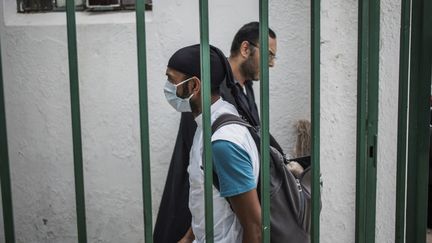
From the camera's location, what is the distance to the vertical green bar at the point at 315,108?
1.41m

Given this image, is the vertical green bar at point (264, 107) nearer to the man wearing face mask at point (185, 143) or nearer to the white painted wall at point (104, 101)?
the man wearing face mask at point (185, 143)

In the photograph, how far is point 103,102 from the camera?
117 inches

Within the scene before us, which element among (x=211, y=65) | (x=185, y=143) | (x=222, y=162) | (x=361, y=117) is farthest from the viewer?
(x=185, y=143)

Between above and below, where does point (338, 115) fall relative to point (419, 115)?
below

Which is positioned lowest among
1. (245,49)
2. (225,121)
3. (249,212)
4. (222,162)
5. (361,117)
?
(249,212)

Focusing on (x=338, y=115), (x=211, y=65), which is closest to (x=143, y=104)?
(x=211, y=65)

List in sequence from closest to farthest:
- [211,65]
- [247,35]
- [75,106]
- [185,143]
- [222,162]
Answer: [75,106], [222,162], [211,65], [247,35], [185,143]

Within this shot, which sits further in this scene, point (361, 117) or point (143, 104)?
point (361, 117)

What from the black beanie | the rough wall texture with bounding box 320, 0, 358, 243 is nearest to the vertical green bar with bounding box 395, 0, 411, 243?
the rough wall texture with bounding box 320, 0, 358, 243

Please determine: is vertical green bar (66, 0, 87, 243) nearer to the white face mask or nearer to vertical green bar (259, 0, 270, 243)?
vertical green bar (259, 0, 270, 243)

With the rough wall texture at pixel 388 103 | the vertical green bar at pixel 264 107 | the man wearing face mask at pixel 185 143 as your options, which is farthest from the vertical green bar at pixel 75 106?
the man wearing face mask at pixel 185 143

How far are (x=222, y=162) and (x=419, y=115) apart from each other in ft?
2.21

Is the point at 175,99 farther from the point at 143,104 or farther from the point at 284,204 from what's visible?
the point at 143,104

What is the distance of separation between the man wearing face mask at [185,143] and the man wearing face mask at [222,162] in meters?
0.35
